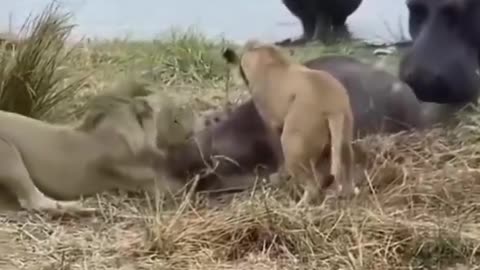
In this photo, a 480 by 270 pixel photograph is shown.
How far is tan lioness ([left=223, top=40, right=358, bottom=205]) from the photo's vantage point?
8.00 ft


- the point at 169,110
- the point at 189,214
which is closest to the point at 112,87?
the point at 169,110

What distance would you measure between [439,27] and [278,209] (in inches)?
29.0

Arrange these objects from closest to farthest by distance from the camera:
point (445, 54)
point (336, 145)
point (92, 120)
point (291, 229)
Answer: point (291, 229) → point (336, 145) → point (92, 120) → point (445, 54)

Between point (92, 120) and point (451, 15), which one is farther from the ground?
point (451, 15)

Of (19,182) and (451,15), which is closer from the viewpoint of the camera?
(19,182)

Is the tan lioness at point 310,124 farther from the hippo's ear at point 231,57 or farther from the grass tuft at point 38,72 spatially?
the grass tuft at point 38,72

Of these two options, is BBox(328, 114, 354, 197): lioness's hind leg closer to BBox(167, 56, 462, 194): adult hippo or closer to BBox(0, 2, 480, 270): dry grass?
BBox(0, 2, 480, 270): dry grass

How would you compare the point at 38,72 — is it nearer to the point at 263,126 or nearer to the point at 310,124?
the point at 263,126

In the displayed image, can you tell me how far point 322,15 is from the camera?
10.6 feet

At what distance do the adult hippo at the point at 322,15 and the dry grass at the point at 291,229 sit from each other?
0.47m


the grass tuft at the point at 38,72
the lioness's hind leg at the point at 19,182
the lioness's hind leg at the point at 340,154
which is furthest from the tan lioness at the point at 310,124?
the grass tuft at the point at 38,72

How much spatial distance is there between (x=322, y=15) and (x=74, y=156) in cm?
88

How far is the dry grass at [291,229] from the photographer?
87.2 inches

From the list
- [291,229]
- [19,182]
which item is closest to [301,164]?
[291,229]
